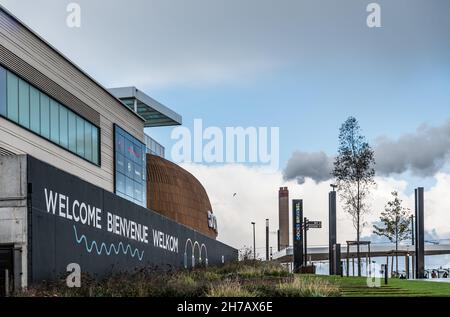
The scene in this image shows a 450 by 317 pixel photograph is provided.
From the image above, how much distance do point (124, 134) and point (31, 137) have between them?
47.4ft

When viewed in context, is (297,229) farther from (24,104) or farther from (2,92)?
(2,92)

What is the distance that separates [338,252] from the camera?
122 ft

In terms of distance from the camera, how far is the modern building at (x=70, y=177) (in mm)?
15344

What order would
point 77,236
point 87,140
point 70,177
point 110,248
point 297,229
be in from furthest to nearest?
point 297,229, point 87,140, point 110,248, point 77,236, point 70,177

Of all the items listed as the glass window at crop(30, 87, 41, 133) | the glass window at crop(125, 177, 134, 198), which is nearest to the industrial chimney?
the glass window at crop(125, 177, 134, 198)

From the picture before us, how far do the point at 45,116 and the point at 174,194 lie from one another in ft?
93.7

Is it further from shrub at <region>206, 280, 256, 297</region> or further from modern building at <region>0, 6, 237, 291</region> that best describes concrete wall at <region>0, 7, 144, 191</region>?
shrub at <region>206, 280, 256, 297</region>

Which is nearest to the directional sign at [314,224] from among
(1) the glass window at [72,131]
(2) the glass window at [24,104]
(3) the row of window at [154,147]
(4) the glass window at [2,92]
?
(3) the row of window at [154,147]

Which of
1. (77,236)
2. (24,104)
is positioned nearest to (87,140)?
(24,104)

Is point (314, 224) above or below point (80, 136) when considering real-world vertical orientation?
below

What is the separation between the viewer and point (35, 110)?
30859 mm
